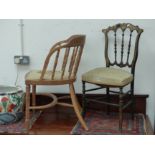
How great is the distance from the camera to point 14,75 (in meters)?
3.51

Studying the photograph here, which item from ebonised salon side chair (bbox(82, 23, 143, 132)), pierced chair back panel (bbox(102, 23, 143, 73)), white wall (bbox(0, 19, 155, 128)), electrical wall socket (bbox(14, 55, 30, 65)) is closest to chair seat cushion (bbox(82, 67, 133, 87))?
ebonised salon side chair (bbox(82, 23, 143, 132))

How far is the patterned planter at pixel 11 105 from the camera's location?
2.99 m

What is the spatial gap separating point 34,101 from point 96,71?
0.69 m

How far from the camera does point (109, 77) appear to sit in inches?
112

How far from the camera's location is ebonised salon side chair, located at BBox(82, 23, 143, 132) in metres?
2.85

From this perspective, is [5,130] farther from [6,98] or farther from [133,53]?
[133,53]

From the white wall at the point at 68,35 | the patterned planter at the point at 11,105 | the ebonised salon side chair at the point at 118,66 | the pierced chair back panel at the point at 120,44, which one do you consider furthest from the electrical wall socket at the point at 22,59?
the pierced chair back panel at the point at 120,44

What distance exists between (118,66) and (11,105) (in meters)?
1.08

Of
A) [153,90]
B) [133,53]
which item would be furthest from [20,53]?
[153,90]

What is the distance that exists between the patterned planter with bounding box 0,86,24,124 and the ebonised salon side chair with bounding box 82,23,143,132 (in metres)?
0.60

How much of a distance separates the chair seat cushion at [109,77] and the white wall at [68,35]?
42cm

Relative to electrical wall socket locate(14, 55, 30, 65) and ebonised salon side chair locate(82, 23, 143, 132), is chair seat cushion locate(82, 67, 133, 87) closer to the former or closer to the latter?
ebonised salon side chair locate(82, 23, 143, 132)

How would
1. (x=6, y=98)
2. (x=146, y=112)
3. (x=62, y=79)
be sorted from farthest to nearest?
(x=146, y=112) < (x=6, y=98) < (x=62, y=79)
